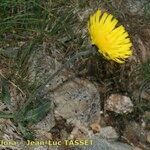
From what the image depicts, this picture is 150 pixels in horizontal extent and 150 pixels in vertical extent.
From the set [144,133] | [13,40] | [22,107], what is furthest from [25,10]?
[144,133]

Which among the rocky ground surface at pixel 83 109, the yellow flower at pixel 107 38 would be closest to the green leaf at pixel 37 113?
the rocky ground surface at pixel 83 109

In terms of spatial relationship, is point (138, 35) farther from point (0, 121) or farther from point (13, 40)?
point (0, 121)

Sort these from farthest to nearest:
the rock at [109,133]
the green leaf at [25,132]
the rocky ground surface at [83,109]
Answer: the rock at [109,133] → the rocky ground surface at [83,109] → the green leaf at [25,132]

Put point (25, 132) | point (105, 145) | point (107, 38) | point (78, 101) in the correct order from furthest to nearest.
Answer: point (78, 101)
point (105, 145)
point (25, 132)
point (107, 38)

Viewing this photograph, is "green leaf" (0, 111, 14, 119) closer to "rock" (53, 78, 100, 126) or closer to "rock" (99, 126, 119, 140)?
"rock" (53, 78, 100, 126)

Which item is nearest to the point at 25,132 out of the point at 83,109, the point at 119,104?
the point at 83,109

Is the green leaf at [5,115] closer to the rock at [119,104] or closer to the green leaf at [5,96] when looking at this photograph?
the green leaf at [5,96]

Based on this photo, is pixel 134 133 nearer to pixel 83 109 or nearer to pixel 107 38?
pixel 83 109
